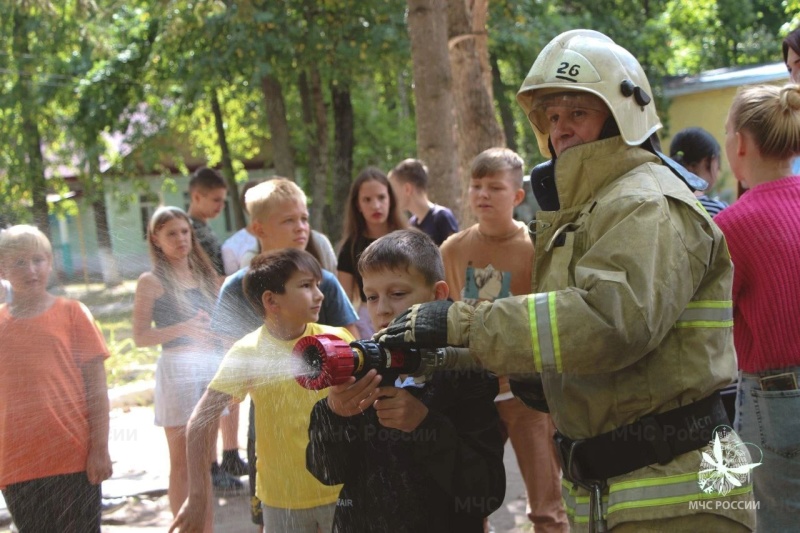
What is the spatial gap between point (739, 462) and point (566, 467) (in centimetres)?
50

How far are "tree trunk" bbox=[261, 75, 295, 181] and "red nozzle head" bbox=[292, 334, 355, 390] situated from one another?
1603 cm

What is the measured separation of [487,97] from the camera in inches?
304

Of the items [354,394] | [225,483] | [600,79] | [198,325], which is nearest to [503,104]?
[225,483]

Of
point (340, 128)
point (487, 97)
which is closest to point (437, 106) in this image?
point (487, 97)

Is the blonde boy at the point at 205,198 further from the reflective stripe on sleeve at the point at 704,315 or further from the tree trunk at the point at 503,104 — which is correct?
the tree trunk at the point at 503,104

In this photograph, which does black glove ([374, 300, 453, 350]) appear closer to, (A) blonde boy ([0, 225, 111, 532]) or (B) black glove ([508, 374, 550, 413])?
(B) black glove ([508, 374, 550, 413])

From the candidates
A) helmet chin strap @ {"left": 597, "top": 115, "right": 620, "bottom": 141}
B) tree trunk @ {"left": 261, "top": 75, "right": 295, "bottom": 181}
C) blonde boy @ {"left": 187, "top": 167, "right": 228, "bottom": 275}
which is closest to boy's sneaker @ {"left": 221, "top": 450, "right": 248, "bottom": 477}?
blonde boy @ {"left": 187, "top": 167, "right": 228, "bottom": 275}

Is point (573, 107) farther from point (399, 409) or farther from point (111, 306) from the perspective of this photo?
point (111, 306)

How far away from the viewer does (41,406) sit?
3.97m

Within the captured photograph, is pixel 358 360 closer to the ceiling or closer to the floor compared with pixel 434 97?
closer to the floor

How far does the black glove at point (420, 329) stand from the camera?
8.02 ft

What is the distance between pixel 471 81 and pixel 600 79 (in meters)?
5.11

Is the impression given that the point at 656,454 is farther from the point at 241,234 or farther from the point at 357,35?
the point at 357,35

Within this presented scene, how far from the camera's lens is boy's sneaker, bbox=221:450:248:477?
5.82 metres
